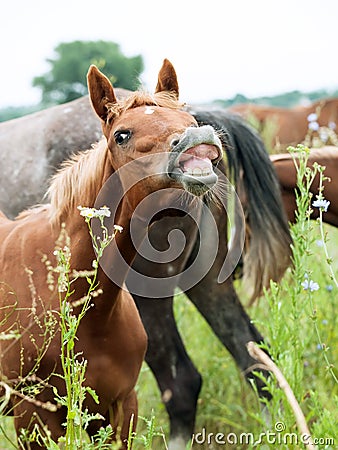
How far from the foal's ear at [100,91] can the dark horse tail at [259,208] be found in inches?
49.3

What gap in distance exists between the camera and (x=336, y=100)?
10555 millimetres

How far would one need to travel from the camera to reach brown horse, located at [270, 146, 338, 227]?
146 inches

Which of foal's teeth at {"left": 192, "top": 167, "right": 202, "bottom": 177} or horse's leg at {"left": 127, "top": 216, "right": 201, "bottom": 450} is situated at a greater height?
foal's teeth at {"left": 192, "top": 167, "right": 202, "bottom": 177}

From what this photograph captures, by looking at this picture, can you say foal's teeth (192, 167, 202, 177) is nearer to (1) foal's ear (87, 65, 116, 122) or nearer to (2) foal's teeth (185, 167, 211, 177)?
(2) foal's teeth (185, 167, 211, 177)

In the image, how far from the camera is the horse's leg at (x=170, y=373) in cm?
348

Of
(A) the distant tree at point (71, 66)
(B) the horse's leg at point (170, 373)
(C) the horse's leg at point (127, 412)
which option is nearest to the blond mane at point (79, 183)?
(C) the horse's leg at point (127, 412)

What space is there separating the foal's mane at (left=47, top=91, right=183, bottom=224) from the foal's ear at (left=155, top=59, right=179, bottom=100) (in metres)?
0.07

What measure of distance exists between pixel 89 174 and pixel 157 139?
367 millimetres

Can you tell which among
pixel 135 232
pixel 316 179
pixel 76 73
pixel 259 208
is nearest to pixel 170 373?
pixel 259 208

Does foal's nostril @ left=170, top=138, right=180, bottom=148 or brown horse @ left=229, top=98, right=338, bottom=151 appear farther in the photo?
brown horse @ left=229, top=98, right=338, bottom=151

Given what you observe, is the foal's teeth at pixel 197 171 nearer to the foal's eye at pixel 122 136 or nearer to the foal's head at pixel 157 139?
the foal's head at pixel 157 139

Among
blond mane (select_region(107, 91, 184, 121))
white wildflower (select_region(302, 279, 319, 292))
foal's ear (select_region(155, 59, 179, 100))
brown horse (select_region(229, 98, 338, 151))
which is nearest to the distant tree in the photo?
brown horse (select_region(229, 98, 338, 151))

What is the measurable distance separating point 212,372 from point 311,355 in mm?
569

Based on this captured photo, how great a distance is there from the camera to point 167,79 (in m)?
2.54
